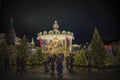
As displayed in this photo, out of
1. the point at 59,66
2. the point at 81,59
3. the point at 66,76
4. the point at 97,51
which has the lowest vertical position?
the point at 66,76

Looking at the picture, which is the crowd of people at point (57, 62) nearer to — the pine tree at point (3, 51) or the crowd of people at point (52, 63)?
the crowd of people at point (52, 63)

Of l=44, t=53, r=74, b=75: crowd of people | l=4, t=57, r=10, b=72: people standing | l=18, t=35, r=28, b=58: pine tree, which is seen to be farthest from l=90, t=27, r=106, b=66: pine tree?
l=4, t=57, r=10, b=72: people standing

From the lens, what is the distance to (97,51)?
3863 millimetres

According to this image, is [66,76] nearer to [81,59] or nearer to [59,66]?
[59,66]

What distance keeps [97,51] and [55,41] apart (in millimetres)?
759

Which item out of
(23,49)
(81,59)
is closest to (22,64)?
(23,49)

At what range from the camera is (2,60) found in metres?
3.97

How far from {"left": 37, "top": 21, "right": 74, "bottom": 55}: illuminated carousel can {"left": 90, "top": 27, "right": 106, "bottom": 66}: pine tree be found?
40 cm

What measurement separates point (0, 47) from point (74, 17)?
1.45 metres

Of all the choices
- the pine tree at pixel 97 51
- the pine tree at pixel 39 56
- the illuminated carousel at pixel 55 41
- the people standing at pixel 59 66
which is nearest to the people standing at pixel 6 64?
the pine tree at pixel 39 56

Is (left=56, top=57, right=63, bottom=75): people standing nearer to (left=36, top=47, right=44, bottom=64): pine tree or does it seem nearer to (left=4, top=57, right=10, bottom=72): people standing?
(left=36, top=47, right=44, bottom=64): pine tree

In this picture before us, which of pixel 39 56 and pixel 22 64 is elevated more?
pixel 39 56

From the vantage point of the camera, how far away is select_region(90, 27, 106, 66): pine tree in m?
3.85

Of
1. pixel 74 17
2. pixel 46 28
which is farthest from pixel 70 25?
pixel 46 28
